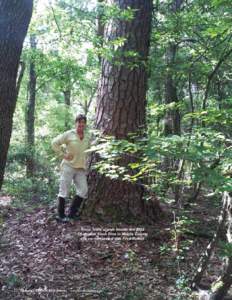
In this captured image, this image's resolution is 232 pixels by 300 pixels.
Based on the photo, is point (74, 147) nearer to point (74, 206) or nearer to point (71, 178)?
point (71, 178)

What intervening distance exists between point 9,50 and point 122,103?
7.83 ft

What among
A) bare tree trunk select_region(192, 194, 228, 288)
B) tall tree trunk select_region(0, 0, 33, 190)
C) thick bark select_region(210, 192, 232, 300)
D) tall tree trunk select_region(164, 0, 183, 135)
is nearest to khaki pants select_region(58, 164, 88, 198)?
tall tree trunk select_region(0, 0, 33, 190)

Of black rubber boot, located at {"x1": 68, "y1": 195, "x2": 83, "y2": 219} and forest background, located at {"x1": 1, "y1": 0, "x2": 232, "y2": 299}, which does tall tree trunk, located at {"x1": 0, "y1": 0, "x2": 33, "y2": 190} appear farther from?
Answer: black rubber boot, located at {"x1": 68, "y1": 195, "x2": 83, "y2": 219}

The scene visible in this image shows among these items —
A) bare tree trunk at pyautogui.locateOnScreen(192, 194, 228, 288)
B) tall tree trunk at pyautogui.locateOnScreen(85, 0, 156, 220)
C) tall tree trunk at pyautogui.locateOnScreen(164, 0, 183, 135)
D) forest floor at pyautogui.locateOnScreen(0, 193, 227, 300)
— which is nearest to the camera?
bare tree trunk at pyautogui.locateOnScreen(192, 194, 228, 288)

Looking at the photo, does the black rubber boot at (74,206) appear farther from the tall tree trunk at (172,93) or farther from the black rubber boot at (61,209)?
the tall tree trunk at (172,93)

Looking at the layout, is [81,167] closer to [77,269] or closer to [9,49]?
[77,269]

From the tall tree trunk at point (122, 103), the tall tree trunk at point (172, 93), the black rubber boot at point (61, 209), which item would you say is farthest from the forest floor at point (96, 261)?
the tall tree trunk at point (172, 93)

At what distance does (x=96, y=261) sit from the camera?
464 centimetres

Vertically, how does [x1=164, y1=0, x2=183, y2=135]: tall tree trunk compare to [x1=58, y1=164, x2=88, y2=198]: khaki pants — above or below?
above

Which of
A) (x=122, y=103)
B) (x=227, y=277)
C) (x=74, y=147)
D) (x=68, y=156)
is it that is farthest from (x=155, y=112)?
(x=227, y=277)

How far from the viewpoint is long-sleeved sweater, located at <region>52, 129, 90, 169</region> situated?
5.58 meters

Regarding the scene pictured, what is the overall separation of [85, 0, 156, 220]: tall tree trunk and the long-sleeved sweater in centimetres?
30

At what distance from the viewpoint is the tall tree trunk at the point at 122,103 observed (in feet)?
17.9

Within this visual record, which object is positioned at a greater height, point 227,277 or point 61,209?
point 61,209
